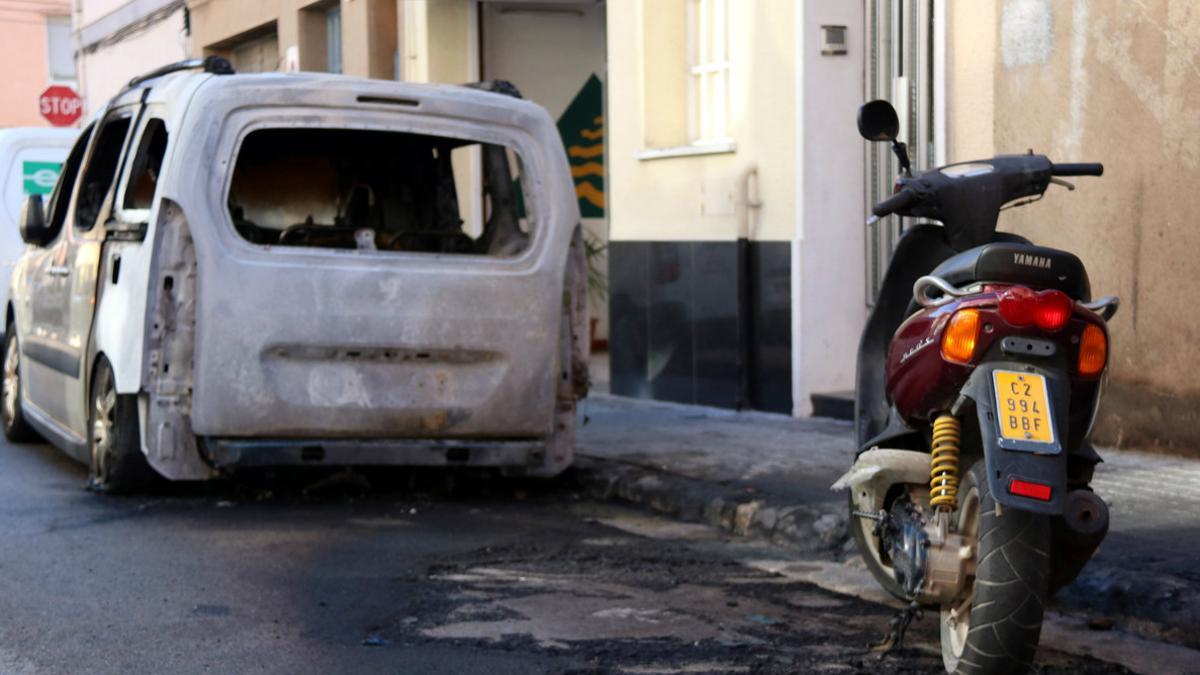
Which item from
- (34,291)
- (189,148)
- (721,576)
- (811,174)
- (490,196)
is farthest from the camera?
(811,174)

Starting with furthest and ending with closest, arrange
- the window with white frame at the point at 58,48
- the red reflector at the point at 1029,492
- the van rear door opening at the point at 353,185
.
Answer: the window with white frame at the point at 58,48 < the van rear door opening at the point at 353,185 < the red reflector at the point at 1029,492

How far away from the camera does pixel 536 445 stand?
855cm

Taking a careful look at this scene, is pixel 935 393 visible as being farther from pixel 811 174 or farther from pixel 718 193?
pixel 718 193

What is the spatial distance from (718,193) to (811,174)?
3.07 feet

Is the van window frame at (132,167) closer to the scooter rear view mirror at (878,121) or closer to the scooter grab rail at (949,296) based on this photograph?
the scooter rear view mirror at (878,121)

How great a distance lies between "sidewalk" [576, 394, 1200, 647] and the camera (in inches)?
231

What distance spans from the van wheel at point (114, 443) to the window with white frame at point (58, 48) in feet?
109

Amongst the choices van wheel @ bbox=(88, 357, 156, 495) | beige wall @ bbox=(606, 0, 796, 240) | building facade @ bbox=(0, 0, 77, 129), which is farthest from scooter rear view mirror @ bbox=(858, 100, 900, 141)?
building facade @ bbox=(0, 0, 77, 129)

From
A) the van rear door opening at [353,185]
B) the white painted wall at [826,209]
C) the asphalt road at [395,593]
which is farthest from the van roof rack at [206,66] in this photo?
the white painted wall at [826,209]

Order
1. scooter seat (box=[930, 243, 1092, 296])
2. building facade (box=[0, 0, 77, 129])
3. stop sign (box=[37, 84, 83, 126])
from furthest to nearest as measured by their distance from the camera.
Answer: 1. building facade (box=[0, 0, 77, 129])
2. stop sign (box=[37, 84, 83, 126])
3. scooter seat (box=[930, 243, 1092, 296])

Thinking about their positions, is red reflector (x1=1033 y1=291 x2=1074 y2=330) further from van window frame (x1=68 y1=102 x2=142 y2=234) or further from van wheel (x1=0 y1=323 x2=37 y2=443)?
van wheel (x1=0 y1=323 x2=37 y2=443)

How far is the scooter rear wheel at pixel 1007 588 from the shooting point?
451cm

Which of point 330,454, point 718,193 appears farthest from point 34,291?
point 718,193

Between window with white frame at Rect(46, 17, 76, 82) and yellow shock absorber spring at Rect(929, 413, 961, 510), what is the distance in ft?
124
